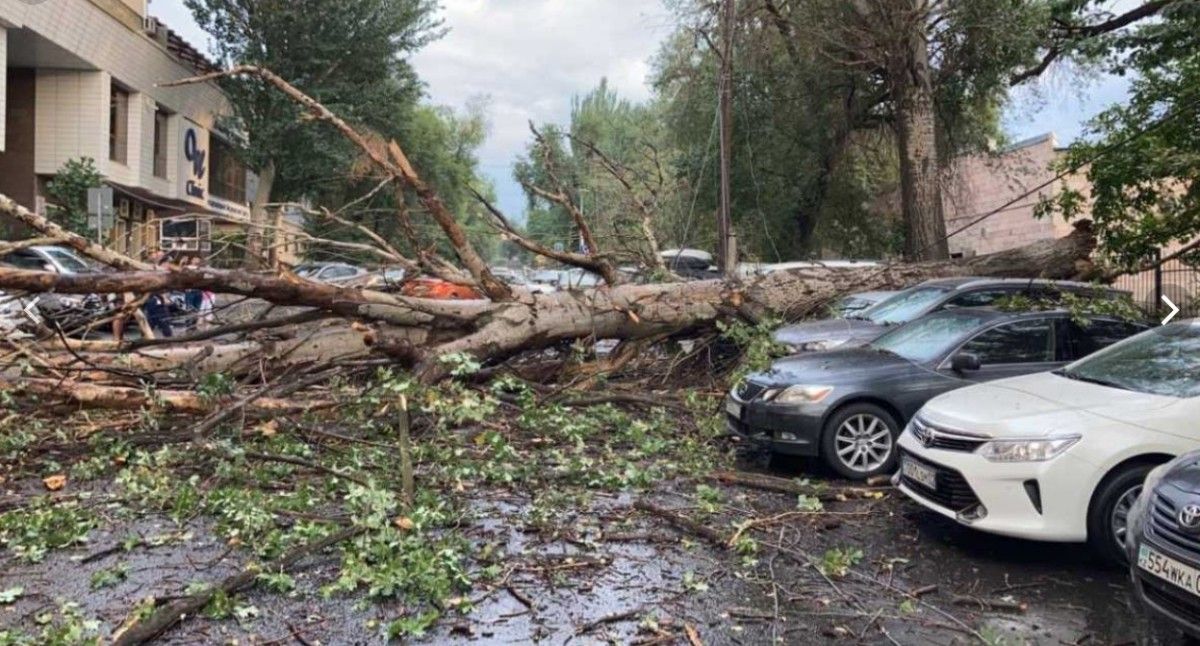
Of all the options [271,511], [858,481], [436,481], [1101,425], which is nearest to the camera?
[1101,425]

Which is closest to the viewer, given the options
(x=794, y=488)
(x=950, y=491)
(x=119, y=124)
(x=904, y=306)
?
(x=950, y=491)

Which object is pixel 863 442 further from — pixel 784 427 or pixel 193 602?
pixel 193 602

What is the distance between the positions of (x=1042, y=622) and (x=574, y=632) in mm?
2267

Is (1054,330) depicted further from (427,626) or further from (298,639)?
(298,639)

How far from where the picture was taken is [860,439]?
7215 mm

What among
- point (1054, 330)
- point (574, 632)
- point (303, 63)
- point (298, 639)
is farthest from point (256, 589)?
point (303, 63)

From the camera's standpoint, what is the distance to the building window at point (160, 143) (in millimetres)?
30422

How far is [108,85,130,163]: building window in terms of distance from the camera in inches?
1093

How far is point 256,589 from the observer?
446cm

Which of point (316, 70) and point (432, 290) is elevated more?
point (316, 70)

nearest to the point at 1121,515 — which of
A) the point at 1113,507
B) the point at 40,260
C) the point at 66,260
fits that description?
the point at 1113,507

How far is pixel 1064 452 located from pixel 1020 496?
34 cm

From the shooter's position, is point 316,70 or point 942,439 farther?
point 316,70

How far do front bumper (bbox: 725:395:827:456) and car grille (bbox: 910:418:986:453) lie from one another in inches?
45.0
